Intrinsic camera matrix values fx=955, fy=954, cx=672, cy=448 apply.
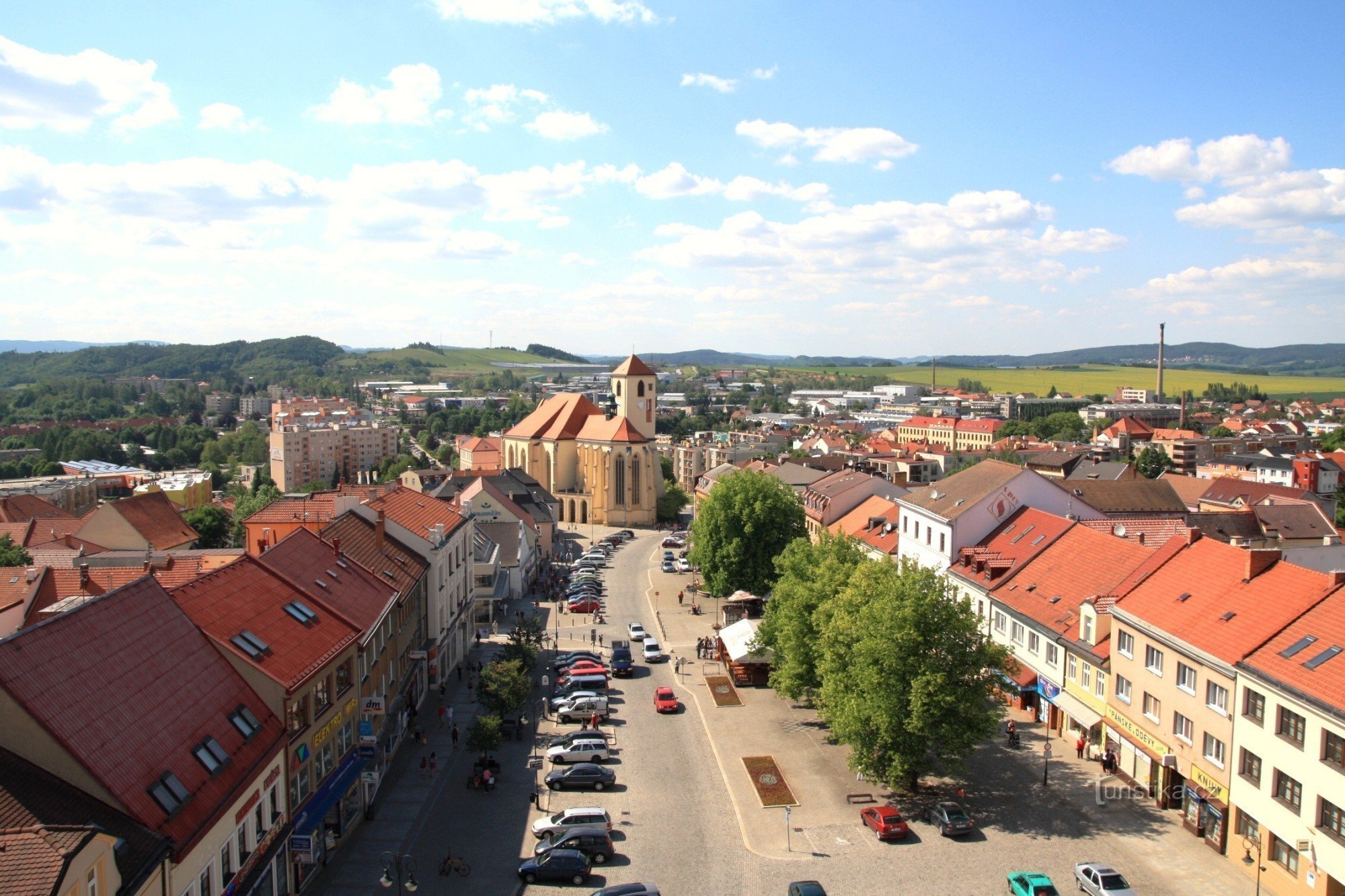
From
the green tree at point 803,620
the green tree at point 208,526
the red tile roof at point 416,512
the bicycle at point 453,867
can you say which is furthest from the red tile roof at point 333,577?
the green tree at point 208,526

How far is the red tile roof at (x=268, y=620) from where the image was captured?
23.5m

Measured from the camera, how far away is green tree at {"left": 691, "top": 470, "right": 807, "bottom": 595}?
188 feet

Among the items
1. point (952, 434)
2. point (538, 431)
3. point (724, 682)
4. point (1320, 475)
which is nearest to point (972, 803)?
point (724, 682)

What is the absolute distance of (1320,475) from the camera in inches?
4033

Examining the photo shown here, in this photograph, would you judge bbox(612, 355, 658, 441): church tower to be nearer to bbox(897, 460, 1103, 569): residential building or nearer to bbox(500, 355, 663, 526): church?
bbox(500, 355, 663, 526): church

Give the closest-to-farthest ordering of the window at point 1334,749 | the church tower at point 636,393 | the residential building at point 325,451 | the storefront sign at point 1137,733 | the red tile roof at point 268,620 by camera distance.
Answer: the window at point 1334,749
the red tile roof at point 268,620
the storefront sign at point 1137,733
the church tower at point 636,393
the residential building at point 325,451

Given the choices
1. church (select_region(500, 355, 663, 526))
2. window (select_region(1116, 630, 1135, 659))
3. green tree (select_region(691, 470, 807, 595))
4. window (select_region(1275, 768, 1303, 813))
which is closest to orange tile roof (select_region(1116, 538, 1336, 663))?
window (select_region(1116, 630, 1135, 659))

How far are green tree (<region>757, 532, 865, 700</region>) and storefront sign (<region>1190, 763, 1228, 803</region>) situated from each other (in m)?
11.7

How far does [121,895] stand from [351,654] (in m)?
13.1

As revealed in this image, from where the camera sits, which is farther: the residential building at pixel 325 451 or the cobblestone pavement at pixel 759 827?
the residential building at pixel 325 451

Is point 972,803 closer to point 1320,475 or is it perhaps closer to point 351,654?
point 351,654

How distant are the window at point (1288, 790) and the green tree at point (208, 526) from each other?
79940 millimetres

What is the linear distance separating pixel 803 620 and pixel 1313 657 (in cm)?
1689

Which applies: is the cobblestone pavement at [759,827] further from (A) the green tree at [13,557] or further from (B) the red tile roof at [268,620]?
(A) the green tree at [13,557]
